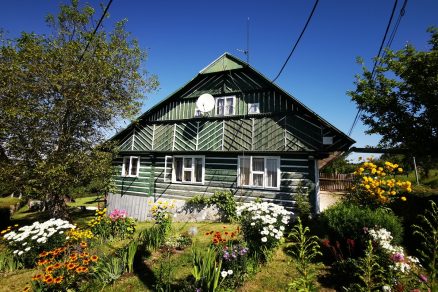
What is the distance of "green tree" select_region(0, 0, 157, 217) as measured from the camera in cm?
1161

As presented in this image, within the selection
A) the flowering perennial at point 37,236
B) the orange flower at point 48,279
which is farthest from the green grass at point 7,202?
the orange flower at point 48,279

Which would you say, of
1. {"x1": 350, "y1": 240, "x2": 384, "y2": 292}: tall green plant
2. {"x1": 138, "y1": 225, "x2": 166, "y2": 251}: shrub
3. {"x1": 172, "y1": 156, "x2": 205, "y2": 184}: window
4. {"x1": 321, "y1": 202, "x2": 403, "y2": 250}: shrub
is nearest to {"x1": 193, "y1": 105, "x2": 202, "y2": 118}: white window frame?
{"x1": 172, "y1": 156, "x2": 205, "y2": 184}: window

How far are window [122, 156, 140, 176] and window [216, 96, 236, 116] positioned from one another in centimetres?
675

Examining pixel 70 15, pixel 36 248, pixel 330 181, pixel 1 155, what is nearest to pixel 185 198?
pixel 36 248

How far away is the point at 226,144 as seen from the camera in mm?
14203

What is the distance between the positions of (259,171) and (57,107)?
10323mm

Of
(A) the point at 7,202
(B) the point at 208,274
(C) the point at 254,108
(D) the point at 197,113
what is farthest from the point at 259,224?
(A) the point at 7,202

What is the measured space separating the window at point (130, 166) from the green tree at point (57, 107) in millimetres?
3409

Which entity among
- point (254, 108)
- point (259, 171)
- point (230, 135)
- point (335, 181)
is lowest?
point (335, 181)

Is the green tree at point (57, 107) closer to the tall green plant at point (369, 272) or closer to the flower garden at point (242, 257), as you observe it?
the flower garden at point (242, 257)

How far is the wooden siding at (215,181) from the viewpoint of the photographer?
12414 millimetres

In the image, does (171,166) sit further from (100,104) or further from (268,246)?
(268,246)

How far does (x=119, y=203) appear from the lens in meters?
17.5

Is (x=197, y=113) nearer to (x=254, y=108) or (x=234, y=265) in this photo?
(x=254, y=108)
